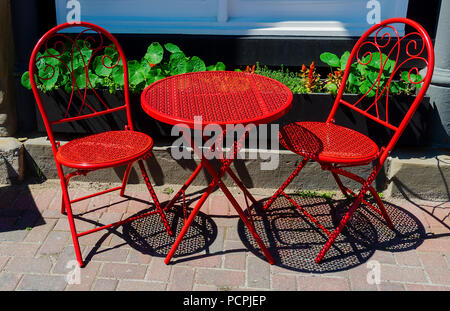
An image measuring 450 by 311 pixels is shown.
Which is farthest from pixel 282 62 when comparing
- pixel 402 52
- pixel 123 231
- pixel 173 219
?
pixel 123 231

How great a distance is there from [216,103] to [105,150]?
76cm

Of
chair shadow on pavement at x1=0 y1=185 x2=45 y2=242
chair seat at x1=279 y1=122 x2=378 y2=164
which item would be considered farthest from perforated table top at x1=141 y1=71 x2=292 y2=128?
chair shadow on pavement at x1=0 y1=185 x2=45 y2=242

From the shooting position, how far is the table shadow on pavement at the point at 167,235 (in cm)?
294

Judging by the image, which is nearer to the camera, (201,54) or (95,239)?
(95,239)

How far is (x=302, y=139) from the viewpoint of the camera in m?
2.96

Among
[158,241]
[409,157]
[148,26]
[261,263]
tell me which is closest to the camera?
[261,263]

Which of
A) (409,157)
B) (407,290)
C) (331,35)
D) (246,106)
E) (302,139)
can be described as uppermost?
(331,35)

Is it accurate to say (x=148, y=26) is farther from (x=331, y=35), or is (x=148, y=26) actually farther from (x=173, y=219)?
(x=173, y=219)

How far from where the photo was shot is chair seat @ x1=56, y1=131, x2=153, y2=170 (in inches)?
106

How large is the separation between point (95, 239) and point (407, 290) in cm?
197

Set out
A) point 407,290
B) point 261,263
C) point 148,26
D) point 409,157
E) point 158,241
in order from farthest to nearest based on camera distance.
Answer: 1. point 148,26
2. point 409,157
3. point 158,241
4. point 261,263
5. point 407,290

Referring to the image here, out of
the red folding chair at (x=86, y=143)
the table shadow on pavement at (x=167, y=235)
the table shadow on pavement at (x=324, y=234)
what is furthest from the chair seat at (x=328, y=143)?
the red folding chair at (x=86, y=143)

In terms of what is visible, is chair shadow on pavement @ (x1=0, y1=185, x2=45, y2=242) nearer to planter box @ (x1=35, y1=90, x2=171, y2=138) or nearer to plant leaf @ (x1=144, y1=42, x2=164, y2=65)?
planter box @ (x1=35, y1=90, x2=171, y2=138)

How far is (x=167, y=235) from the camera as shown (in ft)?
10.1
